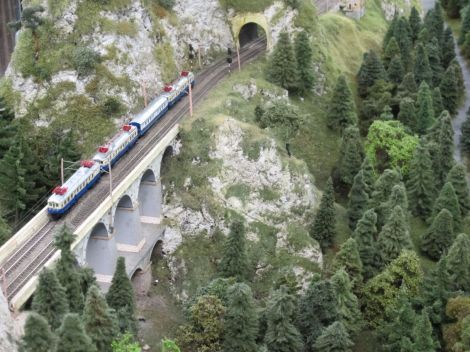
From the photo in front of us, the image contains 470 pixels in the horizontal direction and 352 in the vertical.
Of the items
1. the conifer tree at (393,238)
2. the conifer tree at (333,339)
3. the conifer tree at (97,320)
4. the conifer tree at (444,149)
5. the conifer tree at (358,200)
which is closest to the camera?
the conifer tree at (97,320)

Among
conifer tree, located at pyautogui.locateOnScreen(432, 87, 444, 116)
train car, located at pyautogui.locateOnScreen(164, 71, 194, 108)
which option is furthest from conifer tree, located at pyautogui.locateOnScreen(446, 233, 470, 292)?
conifer tree, located at pyautogui.locateOnScreen(432, 87, 444, 116)

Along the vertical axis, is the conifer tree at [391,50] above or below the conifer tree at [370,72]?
above

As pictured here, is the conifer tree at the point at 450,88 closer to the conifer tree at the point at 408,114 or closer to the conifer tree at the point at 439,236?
the conifer tree at the point at 408,114

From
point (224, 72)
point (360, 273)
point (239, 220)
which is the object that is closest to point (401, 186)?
point (360, 273)

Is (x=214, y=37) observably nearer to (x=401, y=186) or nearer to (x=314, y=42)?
(x=314, y=42)

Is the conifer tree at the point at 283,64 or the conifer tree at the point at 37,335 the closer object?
the conifer tree at the point at 37,335

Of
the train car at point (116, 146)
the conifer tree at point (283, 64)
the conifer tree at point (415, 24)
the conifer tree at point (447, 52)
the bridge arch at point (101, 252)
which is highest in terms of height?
the conifer tree at point (415, 24)

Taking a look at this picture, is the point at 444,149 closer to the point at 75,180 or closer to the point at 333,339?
the point at 333,339

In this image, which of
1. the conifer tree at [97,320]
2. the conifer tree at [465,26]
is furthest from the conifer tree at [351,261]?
the conifer tree at [465,26]

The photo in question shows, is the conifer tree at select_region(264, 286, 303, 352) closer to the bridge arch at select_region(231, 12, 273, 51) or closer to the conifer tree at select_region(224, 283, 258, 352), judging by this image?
the conifer tree at select_region(224, 283, 258, 352)
